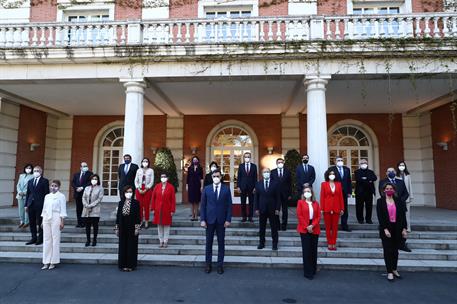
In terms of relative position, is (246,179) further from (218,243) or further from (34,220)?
(34,220)

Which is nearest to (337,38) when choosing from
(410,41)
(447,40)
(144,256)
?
(410,41)

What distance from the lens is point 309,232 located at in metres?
5.58

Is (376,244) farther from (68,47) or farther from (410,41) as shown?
(68,47)

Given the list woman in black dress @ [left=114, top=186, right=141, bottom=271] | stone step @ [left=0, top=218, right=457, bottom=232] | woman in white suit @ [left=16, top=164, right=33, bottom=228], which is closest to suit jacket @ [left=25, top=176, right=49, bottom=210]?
woman in white suit @ [left=16, top=164, right=33, bottom=228]

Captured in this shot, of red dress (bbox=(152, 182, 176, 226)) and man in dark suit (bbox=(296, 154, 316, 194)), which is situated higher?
man in dark suit (bbox=(296, 154, 316, 194))

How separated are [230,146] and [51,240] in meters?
8.98

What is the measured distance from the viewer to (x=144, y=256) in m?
6.53

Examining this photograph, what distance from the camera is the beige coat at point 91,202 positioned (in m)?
6.81

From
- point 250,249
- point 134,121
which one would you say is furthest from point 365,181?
point 134,121

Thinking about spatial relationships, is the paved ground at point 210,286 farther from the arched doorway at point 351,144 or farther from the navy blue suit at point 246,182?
the arched doorway at point 351,144

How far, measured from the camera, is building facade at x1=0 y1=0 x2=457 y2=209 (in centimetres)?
875

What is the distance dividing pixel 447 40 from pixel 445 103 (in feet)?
13.8

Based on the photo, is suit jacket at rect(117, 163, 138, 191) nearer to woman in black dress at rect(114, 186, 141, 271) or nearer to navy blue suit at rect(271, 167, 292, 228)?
woman in black dress at rect(114, 186, 141, 271)

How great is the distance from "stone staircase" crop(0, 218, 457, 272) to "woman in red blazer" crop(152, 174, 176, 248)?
0.30m
